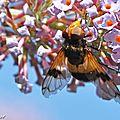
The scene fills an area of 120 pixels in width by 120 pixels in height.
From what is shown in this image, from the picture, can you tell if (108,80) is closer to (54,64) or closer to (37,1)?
(54,64)

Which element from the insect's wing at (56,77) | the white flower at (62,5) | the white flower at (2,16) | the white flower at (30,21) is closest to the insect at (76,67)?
the insect's wing at (56,77)

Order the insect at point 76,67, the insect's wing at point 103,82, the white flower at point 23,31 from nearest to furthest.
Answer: the insect's wing at point 103,82 < the insect at point 76,67 < the white flower at point 23,31

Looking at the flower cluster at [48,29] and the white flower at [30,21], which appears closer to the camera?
the flower cluster at [48,29]

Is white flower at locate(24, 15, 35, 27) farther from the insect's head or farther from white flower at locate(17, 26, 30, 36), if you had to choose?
the insect's head

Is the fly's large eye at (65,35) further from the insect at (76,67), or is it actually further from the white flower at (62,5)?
the white flower at (62,5)

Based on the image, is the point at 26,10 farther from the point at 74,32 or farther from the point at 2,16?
the point at 74,32

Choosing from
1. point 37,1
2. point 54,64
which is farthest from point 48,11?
point 54,64

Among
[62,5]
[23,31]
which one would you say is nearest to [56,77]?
[23,31]
